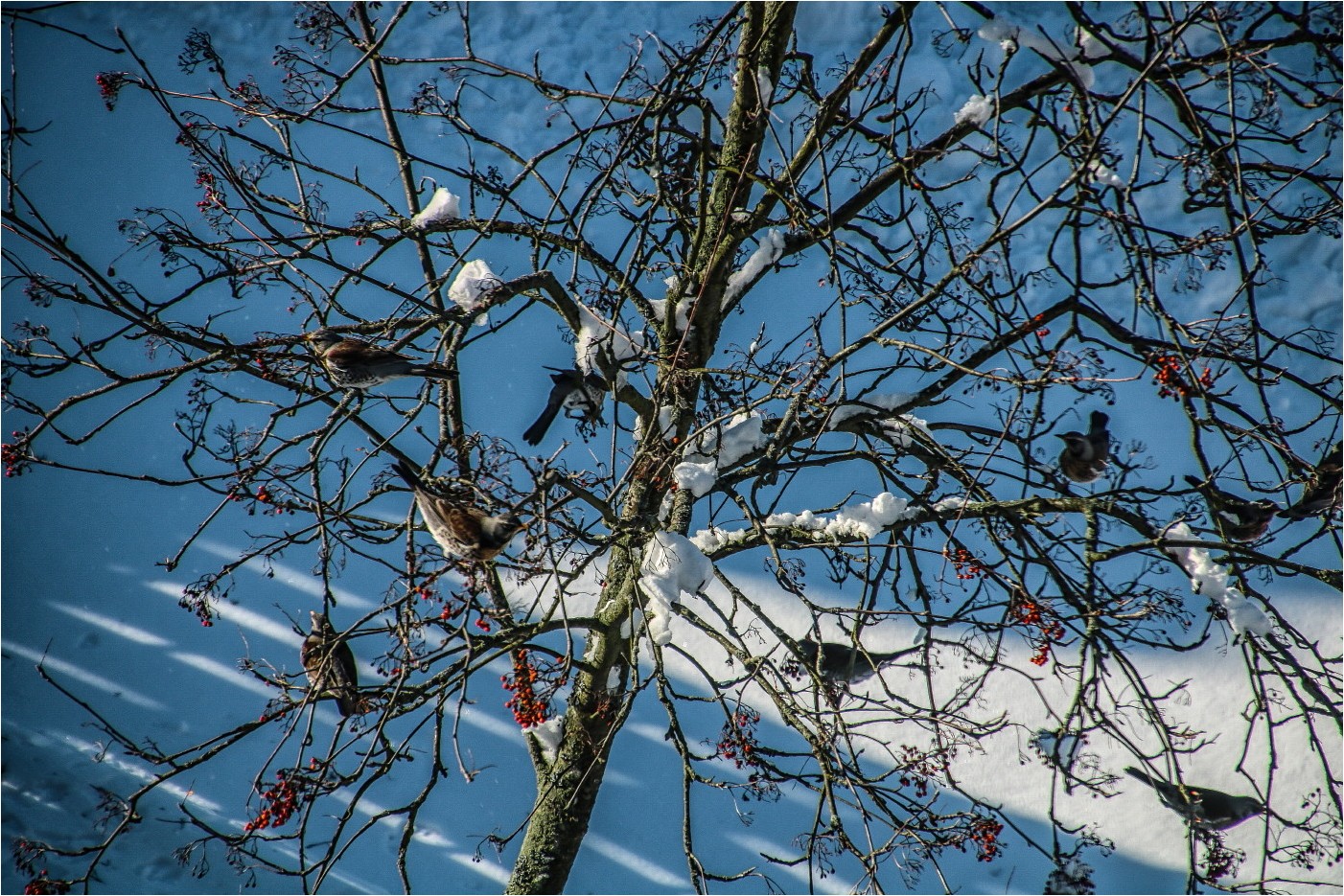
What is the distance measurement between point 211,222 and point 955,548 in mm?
2314

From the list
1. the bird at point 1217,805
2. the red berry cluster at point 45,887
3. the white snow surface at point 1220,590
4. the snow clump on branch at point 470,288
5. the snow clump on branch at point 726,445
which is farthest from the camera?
the snow clump on branch at point 726,445

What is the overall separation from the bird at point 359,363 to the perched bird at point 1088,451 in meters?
2.12

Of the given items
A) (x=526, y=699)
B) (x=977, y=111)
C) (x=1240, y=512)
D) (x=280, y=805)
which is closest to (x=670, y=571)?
(x=526, y=699)

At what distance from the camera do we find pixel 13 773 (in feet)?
15.6

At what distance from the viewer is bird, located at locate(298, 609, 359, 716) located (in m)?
1.96

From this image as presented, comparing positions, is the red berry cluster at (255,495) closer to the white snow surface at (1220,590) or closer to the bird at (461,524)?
the bird at (461,524)

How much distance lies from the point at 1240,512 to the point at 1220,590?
0.33 metres

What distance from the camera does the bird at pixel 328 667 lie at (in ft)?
6.45

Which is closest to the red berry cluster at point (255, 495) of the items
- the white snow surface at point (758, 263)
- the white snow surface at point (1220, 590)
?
the white snow surface at point (758, 263)

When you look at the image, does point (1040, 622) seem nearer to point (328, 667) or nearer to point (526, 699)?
point (526, 699)

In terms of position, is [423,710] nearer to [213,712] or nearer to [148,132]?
[213,712]

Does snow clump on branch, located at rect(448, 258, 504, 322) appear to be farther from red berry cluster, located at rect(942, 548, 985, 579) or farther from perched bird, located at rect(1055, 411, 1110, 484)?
perched bird, located at rect(1055, 411, 1110, 484)

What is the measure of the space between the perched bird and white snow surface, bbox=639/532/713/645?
140 centimetres

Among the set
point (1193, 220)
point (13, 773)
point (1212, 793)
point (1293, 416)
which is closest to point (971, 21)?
point (1193, 220)
